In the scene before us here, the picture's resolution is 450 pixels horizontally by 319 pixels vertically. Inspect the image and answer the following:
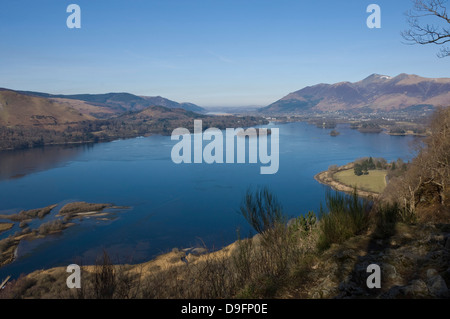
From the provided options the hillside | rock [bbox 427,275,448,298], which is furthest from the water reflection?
rock [bbox 427,275,448,298]

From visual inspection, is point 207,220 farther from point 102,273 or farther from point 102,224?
point 102,273

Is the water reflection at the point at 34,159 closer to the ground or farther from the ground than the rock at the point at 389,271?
closer to the ground

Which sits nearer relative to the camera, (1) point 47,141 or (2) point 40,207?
(2) point 40,207

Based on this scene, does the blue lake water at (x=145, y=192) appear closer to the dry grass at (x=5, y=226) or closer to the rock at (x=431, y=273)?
the dry grass at (x=5, y=226)

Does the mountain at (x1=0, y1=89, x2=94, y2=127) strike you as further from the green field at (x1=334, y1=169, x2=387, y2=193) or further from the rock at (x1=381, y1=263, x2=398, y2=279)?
the rock at (x1=381, y1=263, x2=398, y2=279)

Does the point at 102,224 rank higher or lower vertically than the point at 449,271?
lower

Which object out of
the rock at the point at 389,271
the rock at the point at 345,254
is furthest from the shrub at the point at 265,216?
the rock at the point at 389,271

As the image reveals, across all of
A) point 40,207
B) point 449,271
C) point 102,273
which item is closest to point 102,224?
point 40,207
